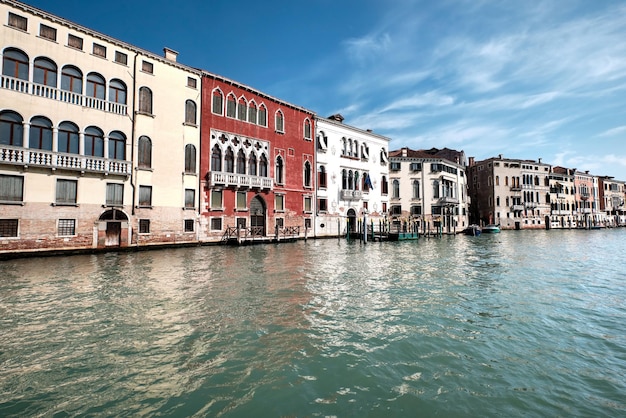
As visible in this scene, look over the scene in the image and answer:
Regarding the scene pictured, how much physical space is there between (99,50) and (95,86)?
2053 millimetres

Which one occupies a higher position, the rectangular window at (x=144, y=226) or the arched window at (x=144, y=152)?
the arched window at (x=144, y=152)

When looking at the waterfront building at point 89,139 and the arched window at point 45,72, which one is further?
the arched window at point 45,72

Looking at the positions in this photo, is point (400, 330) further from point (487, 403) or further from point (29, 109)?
point (29, 109)

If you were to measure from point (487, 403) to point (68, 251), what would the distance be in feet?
61.9

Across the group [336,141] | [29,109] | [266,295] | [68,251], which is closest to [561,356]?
[266,295]

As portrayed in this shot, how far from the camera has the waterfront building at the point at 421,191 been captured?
40.4 m

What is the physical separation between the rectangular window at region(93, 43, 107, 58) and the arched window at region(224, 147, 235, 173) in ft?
29.1

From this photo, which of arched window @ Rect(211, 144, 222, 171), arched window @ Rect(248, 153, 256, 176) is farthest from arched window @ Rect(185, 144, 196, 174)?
arched window @ Rect(248, 153, 256, 176)

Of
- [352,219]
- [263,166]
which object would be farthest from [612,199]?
[263,166]

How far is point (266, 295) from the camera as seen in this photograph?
8141mm

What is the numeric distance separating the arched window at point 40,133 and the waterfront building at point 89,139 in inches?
1.5

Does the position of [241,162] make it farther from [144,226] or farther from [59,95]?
[59,95]

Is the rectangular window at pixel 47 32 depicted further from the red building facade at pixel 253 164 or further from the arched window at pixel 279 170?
the arched window at pixel 279 170

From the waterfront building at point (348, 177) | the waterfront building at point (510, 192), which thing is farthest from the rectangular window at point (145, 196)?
the waterfront building at point (510, 192)
